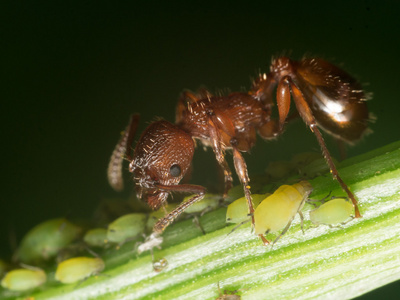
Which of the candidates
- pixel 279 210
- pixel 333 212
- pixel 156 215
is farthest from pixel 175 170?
pixel 333 212

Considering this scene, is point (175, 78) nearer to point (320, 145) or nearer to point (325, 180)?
point (320, 145)

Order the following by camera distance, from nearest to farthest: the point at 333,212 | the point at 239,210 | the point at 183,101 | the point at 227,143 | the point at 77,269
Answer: the point at 333,212, the point at 239,210, the point at 77,269, the point at 227,143, the point at 183,101

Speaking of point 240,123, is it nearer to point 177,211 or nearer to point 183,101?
point 183,101

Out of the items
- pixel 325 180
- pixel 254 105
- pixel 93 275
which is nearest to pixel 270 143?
pixel 254 105

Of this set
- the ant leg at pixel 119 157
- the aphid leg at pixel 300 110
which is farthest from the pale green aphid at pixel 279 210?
the ant leg at pixel 119 157

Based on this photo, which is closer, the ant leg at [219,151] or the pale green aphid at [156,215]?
the pale green aphid at [156,215]

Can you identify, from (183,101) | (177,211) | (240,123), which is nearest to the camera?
(177,211)

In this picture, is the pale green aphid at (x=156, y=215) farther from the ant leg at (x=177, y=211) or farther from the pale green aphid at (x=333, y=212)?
the pale green aphid at (x=333, y=212)

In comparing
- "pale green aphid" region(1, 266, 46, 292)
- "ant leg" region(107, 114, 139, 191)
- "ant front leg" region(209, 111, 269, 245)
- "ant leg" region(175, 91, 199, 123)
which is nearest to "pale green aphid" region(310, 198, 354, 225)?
"ant front leg" region(209, 111, 269, 245)

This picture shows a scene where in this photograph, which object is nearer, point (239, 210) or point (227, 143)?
point (239, 210)
